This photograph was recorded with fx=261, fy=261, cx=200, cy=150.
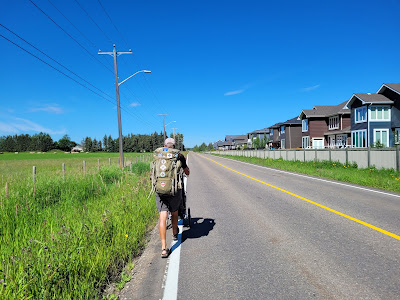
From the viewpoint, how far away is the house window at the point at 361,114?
33906 mm

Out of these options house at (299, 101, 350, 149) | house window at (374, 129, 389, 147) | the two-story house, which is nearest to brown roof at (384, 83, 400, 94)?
the two-story house

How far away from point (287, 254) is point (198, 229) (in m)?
2.10

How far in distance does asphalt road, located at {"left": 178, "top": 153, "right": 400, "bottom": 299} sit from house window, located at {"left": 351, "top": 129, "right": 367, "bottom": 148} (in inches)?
1212

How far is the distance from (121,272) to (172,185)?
4.67 ft

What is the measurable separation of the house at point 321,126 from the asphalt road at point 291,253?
4210cm

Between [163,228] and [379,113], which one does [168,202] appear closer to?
[163,228]

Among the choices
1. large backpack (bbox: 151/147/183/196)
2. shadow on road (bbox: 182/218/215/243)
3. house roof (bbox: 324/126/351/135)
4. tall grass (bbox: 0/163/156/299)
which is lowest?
shadow on road (bbox: 182/218/215/243)

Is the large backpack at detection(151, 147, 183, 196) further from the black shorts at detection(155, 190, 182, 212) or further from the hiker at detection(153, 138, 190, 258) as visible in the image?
the black shorts at detection(155, 190, 182, 212)

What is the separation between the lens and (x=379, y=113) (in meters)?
33.0

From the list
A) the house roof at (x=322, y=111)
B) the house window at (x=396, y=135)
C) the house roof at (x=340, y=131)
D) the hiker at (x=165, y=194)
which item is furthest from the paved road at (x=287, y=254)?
the house roof at (x=322, y=111)

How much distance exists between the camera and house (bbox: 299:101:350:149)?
149 feet

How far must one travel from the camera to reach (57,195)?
27.3 feet

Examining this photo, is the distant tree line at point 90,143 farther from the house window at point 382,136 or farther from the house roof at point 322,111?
the house window at point 382,136

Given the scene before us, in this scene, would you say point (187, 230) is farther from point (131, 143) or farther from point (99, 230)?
point (131, 143)
